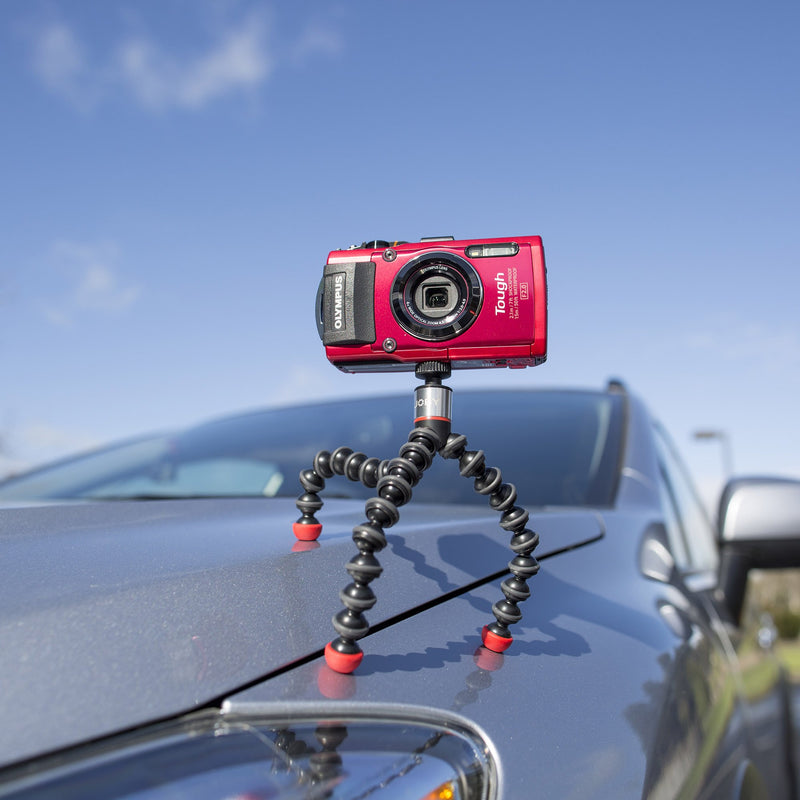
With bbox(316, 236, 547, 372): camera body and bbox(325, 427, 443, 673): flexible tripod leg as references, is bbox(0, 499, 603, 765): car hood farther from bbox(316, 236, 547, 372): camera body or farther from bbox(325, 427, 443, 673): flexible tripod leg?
bbox(316, 236, 547, 372): camera body

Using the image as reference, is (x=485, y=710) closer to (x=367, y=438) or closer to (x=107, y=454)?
(x=367, y=438)

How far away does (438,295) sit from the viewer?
2.94 ft

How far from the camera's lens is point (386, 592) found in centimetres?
85

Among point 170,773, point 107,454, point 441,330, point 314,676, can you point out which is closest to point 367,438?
point 107,454

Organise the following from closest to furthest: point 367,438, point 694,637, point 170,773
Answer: point 170,773, point 694,637, point 367,438

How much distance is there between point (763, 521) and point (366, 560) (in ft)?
4.20

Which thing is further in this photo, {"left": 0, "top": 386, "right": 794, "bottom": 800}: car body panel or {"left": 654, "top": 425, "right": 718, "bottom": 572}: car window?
{"left": 654, "top": 425, "right": 718, "bottom": 572}: car window

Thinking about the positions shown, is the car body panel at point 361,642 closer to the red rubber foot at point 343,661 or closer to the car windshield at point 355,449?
the red rubber foot at point 343,661

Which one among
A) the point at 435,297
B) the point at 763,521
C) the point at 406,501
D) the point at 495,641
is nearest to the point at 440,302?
the point at 435,297

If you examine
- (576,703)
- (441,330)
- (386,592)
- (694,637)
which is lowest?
(694,637)

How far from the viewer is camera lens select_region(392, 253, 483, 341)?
873 millimetres

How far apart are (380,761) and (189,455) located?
63.9 inches

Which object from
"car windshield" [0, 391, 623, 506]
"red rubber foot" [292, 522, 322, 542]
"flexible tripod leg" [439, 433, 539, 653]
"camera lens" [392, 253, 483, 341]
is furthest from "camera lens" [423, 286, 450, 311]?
"car windshield" [0, 391, 623, 506]

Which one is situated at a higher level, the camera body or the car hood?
the camera body
